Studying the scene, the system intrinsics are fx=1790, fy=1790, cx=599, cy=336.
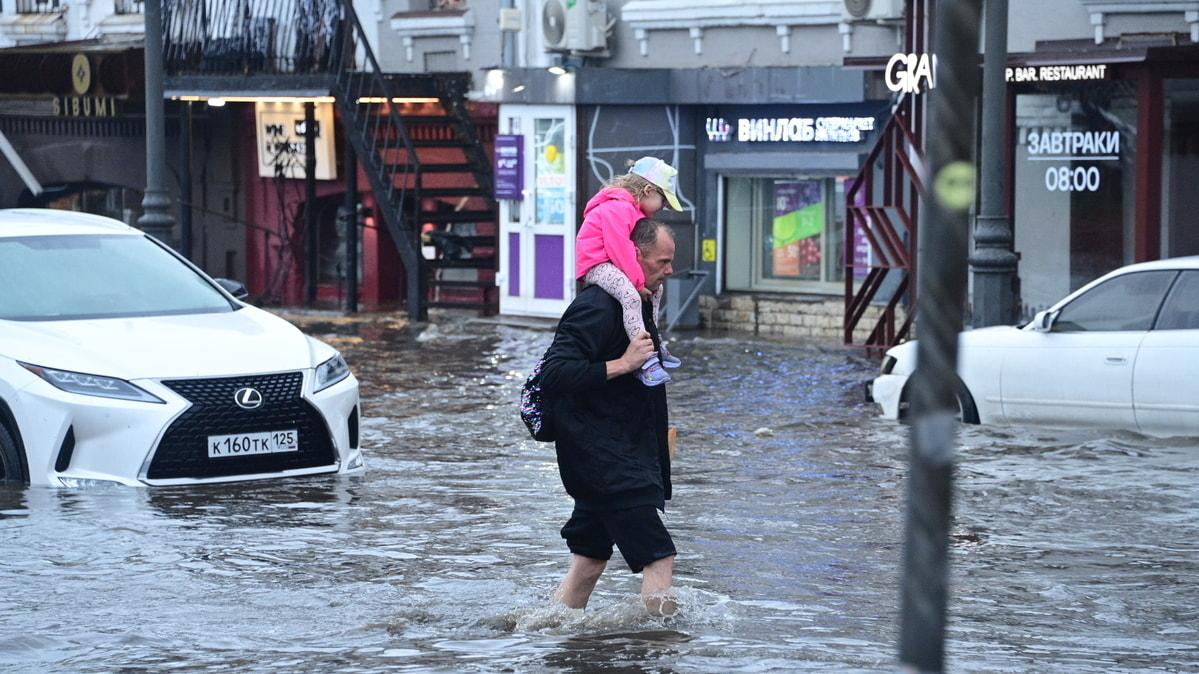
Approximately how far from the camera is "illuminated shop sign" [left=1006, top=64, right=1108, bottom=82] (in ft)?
55.5

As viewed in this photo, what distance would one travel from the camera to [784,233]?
21.7 meters

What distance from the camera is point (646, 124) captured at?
22.0 meters

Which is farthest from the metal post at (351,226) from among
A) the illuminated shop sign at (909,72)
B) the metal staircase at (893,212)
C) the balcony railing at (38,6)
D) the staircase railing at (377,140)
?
the illuminated shop sign at (909,72)

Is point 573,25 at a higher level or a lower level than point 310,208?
higher

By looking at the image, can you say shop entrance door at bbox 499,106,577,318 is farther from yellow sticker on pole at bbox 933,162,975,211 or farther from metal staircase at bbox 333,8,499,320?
yellow sticker on pole at bbox 933,162,975,211

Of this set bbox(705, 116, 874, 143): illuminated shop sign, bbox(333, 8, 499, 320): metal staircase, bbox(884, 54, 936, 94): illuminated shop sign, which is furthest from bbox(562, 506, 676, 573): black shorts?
bbox(333, 8, 499, 320): metal staircase

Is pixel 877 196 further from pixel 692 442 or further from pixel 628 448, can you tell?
pixel 628 448

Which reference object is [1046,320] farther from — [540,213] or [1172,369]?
[540,213]

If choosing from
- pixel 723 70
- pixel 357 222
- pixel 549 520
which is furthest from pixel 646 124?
pixel 549 520

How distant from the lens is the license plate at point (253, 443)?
9328 mm

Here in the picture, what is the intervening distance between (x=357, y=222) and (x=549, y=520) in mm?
16356

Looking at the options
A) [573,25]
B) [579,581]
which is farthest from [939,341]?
[573,25]

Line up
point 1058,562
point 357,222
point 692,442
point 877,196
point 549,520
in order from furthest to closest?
point 357,222
point 877,196
point 692,442
point 549,520
point 1058,562

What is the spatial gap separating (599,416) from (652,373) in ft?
0.79
